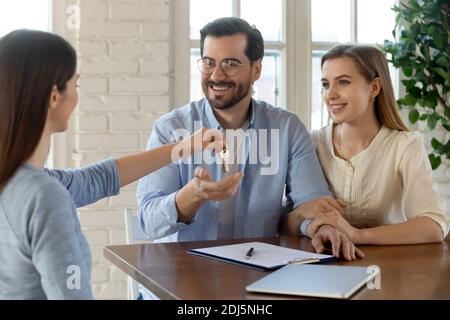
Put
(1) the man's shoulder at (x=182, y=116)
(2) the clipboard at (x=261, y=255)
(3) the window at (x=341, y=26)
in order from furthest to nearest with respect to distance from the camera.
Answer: (3) the window at (x=341, y=26)
(1) the man's shoulder at (x=182, y=116)
(2) the clipboard at (x=261, y=255)

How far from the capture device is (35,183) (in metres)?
1.14

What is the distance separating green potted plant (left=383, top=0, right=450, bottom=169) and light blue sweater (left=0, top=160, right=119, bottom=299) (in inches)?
91.2

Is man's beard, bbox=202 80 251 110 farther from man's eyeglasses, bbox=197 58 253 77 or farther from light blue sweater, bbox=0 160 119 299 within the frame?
light blue sweater, bbox=0 160 119 299

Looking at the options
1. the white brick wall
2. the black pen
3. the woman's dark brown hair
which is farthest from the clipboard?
the white brick wall

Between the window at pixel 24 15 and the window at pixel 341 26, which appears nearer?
the window at pixel 24 15

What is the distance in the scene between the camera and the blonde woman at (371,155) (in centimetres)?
199

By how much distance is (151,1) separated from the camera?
2.82m

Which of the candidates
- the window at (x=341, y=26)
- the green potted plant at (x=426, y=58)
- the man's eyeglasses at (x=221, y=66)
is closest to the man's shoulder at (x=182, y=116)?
the man's eyeglasses at (x=221, y=66)

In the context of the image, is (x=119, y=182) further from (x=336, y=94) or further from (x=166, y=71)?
(x=166, y=71)

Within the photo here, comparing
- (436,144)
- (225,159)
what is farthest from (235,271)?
(436,144)

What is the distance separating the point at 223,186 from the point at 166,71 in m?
1.27

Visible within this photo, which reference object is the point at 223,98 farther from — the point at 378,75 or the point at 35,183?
the point at 35,183

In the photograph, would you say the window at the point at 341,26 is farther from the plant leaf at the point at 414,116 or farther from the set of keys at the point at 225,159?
the set of keys at the point at 225,159
